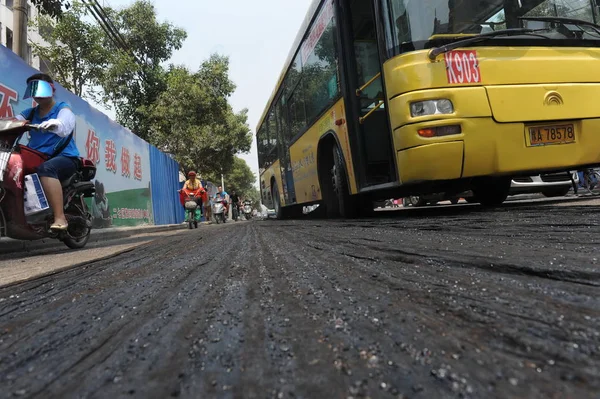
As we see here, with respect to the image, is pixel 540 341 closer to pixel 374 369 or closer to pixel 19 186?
pixel 374 369

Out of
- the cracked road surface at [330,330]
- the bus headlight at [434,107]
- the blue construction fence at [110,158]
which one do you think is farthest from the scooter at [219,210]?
the cracked road surface at [330,330]

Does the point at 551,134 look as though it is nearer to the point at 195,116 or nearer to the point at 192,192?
the point at 192,192

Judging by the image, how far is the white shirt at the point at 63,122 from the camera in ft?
11.7

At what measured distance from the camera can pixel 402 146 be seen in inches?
135

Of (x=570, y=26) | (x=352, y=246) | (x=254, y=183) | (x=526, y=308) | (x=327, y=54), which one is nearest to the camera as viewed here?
(x=526, y=308)

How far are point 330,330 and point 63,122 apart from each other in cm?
371

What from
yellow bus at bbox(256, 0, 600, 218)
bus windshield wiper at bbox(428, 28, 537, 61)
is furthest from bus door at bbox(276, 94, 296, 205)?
bus windshield wiper at bbox(428, 28, 537, 61)

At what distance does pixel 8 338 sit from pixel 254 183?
238ft

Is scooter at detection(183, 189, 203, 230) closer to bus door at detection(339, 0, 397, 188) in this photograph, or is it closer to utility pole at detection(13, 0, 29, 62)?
utility pole at detection(13, 0, 29, 62)

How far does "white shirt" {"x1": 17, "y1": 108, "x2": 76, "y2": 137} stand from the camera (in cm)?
357

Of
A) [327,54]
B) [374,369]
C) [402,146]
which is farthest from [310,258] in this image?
[327,54]

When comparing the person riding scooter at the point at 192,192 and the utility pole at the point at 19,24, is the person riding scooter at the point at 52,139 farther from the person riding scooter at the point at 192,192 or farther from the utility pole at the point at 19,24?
the person riding scooter at the point at 192,192

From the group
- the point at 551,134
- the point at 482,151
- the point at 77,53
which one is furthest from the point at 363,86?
the point at 77,53

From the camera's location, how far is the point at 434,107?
3.26 m
